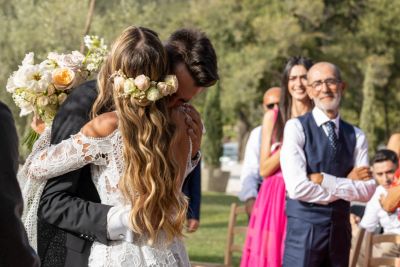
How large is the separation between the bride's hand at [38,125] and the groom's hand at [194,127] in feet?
2.21

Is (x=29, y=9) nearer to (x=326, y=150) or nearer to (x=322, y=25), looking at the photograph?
(x=326, y=150)

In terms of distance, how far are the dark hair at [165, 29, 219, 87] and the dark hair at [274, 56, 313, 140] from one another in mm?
2657

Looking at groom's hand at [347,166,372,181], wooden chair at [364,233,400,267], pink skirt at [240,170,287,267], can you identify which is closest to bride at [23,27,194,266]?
groom's hand at [347,166,372,181]

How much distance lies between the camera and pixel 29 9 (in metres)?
21.5

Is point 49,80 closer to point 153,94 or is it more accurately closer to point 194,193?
point 153,94

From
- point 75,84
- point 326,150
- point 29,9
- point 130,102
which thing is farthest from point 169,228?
point 29,9

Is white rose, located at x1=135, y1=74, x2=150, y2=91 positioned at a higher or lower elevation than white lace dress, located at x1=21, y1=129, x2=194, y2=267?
higher

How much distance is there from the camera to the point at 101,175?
3500 millimetres

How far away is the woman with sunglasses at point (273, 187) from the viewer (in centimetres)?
629

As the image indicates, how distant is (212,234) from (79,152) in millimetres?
12302

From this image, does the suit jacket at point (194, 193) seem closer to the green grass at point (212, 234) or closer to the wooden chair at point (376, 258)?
the wooden chair at point (376, 258)

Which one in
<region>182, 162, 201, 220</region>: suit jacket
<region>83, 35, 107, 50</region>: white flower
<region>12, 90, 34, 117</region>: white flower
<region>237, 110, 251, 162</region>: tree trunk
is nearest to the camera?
<region>12, 90, 34, 117</region>: white flower

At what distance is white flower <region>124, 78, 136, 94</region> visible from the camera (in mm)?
3334

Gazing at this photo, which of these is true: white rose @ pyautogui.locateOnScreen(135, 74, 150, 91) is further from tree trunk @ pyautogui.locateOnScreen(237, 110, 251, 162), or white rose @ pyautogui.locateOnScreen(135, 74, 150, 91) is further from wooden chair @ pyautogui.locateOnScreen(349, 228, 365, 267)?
tree trunk @ pyautogui.locateOnScreen(237, 110, 251, 162)
